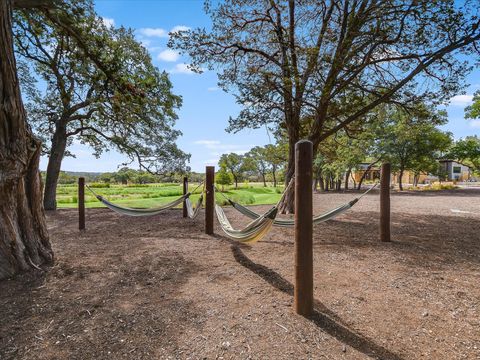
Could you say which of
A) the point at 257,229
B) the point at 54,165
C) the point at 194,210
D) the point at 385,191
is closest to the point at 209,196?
the point at 194,210

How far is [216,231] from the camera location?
14.3 feet

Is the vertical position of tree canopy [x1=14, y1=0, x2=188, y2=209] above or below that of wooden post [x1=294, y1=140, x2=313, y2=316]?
above

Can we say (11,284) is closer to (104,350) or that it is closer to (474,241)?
(104,350)

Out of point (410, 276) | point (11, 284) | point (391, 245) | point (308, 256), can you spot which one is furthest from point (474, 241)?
point (11, 284)

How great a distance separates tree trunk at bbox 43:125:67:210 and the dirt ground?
5201 millimetres

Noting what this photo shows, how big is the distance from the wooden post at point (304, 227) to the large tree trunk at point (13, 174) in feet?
7.61

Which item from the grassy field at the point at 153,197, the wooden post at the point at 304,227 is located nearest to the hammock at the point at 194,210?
the grassy field at the point at 153,197

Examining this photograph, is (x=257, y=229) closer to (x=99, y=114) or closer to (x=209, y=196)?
(x=209, y=196)

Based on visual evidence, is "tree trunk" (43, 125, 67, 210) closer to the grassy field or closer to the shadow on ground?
the grassy field

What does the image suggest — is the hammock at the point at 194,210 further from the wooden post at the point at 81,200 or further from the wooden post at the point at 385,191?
the wooden post at the point at 385,191

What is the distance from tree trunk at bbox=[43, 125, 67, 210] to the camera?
24.2 ft

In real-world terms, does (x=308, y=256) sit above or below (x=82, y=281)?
above

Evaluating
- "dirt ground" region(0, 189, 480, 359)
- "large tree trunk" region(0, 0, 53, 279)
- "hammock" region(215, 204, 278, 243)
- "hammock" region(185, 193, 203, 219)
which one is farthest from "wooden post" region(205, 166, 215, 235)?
"large tree trunk" region(0, 0, 53, 279)

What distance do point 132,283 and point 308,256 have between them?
151 centimetres
